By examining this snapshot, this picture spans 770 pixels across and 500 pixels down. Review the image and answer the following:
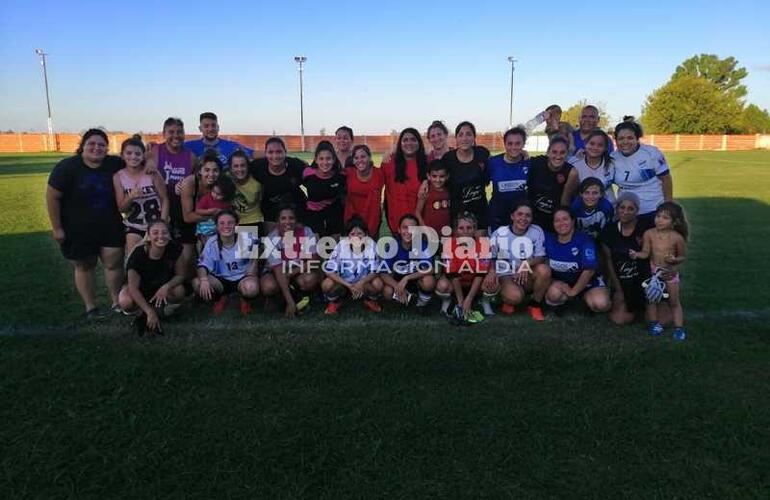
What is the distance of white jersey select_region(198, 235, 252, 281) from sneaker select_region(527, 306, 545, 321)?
244 centimetres

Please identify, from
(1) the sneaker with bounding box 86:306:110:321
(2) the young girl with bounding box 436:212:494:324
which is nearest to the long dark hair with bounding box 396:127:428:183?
(2) the young girl with bounding box 436:212:494:324

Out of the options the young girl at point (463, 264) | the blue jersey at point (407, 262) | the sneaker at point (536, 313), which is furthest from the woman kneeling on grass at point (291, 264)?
the sneaker at point (536, 313)

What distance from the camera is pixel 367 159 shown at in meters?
4.86

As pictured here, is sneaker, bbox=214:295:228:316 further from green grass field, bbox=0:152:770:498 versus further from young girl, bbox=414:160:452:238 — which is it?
young girl, bbox=414:160:452:238

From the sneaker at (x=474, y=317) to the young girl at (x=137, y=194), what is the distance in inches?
103

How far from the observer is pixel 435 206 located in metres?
4.77

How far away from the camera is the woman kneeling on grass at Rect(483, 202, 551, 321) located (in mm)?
4500

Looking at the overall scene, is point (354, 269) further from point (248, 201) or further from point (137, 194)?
point (137, 194)

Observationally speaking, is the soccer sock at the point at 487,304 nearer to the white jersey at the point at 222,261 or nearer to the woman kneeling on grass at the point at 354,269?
the woman kneeling on grass at the point at 354,269

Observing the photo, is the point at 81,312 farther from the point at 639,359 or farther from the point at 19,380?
the point at 639,359

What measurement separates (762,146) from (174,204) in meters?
55.3

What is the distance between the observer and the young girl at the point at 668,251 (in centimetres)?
411

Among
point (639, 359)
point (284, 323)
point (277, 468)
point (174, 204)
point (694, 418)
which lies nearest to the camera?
point (277, 468)

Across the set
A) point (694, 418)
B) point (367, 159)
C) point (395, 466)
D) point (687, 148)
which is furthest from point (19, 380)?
point (687, 148)
